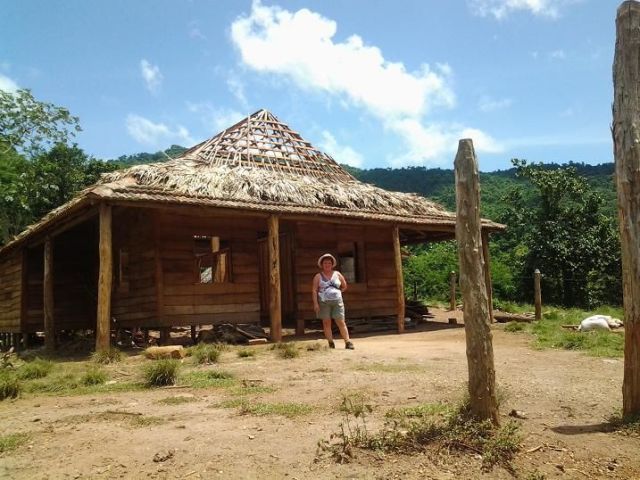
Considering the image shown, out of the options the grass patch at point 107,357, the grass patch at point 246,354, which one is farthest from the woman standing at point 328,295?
the grass patch at point 107,357

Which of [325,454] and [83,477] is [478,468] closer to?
[325,454]

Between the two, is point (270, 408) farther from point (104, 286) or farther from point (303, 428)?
point (104, 286)

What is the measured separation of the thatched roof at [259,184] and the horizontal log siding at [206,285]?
A: 790 mm

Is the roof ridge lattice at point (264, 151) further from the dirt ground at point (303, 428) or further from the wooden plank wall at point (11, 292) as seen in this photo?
the dirt ground at point (303, 428)

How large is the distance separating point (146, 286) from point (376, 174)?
32.7 m

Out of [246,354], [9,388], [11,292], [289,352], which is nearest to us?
[9,388]

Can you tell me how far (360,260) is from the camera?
45.2ft

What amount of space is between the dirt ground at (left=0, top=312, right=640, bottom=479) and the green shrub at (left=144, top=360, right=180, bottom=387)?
Answer: 0.28m

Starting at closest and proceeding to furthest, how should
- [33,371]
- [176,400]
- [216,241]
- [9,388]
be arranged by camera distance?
[176,400] → [9,388] → [33,371] → [216,241]

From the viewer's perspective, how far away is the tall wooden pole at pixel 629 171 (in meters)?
4.01

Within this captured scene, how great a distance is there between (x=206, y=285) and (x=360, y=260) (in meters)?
4.25

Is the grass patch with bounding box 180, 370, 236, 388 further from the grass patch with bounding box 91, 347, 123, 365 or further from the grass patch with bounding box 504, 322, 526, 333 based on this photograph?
the grass patch with bounding box 504, 322, 526, 333

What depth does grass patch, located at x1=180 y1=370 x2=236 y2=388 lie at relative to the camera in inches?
235

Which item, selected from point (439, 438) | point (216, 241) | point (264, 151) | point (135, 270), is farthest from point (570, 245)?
point (439, 438)
